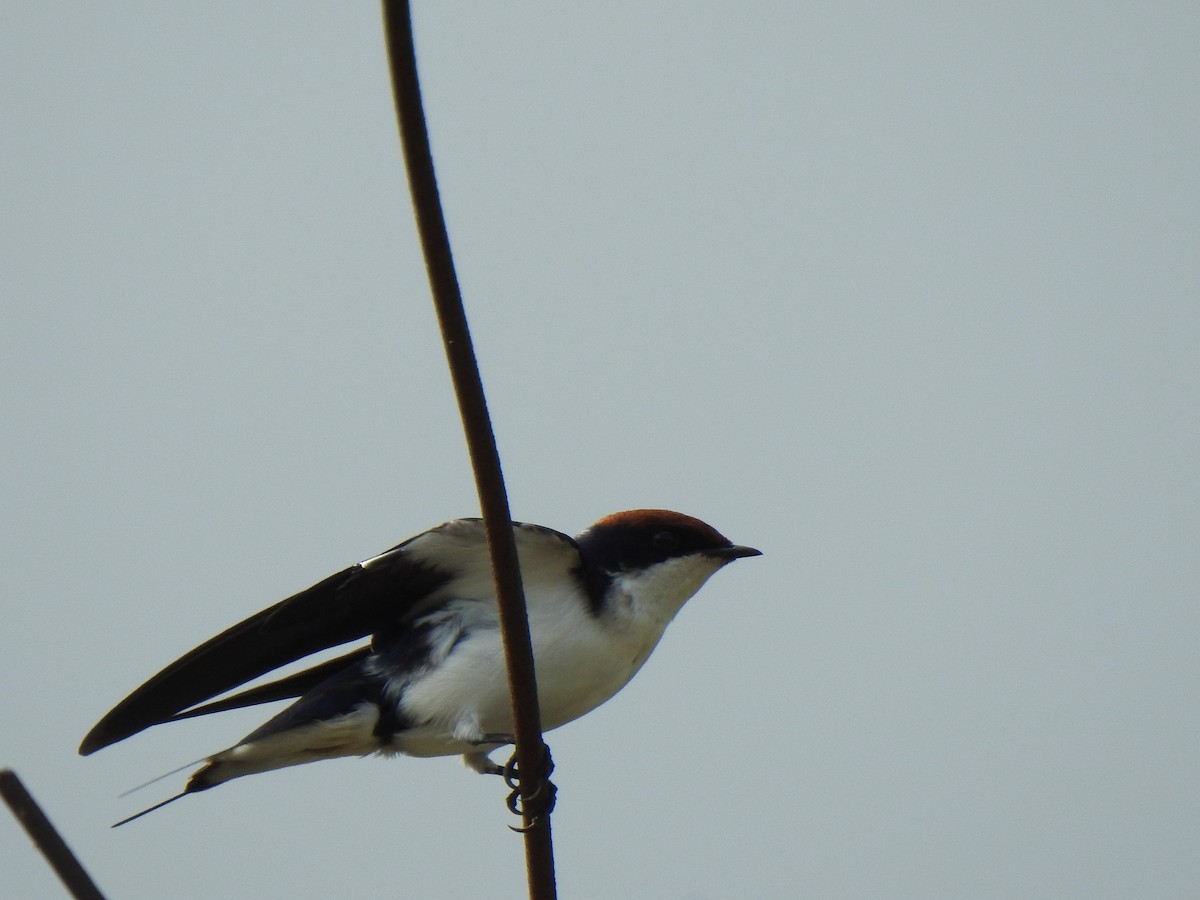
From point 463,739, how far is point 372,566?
62 cm

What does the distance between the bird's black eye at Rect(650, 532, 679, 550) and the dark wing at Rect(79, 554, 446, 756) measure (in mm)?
776

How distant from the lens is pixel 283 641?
13.9ft

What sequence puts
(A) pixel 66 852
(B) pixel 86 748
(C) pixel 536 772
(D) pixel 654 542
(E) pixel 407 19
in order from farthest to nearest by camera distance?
(D) pixel 654 542 < (B) pixel 86 748 < (C) pixel 536 772 < (E) pixel 407 19 < (A) pixel 66 852

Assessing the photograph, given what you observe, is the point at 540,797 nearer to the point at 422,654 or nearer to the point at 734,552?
the point at 422,654

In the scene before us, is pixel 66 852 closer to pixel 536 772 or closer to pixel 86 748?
pixel 536 772

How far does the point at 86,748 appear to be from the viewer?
3.95m

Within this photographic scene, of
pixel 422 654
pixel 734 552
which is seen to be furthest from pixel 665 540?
pixel 422 654

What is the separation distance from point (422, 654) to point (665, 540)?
3.19 ft

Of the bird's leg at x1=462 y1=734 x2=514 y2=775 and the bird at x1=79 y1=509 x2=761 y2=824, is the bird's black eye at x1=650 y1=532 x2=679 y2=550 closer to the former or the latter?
the bird at x1=79 y1=509 x2=761 y2=824

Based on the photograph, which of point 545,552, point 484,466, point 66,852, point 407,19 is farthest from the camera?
point 545,552

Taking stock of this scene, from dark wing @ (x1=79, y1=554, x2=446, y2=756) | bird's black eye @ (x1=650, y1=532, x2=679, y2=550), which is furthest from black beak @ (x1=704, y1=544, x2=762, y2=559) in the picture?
dark wing @ (x1=79, y1=554, x2=446, y2=756)

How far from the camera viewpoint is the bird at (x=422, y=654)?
4086 mm

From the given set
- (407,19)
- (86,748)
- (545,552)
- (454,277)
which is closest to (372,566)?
(545,552)

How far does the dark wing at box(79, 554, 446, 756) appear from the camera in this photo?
4.05 metres
